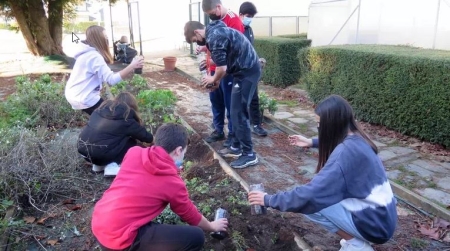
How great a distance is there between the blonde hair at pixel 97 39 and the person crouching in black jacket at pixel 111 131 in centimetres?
89

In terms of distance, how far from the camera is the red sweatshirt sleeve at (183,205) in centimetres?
244

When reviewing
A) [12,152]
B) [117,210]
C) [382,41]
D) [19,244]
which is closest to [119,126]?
[12,152]

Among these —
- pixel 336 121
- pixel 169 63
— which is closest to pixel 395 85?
pixel 336 121

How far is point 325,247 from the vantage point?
296cm

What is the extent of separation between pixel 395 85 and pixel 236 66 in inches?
109

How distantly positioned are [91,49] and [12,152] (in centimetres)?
157

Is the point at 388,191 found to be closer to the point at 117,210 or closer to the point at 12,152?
the point at 117,210

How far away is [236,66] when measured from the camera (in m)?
4.28

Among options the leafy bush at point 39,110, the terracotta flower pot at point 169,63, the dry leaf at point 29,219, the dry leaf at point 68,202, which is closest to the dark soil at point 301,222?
the dry leaf at point 68,202

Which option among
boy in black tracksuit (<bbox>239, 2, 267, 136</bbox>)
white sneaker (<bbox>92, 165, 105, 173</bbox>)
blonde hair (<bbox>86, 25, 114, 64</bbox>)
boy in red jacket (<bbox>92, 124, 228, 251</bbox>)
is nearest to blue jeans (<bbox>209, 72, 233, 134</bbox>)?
boy in black tracksuit (<bbox>239, 2, 267, 136</bbox>)

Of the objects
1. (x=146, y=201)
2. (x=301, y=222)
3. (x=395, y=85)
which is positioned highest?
(x=395, y=85)

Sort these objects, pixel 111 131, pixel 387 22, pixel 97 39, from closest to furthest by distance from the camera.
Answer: pixel 111 131, pixel 97 39, pixel 387 22

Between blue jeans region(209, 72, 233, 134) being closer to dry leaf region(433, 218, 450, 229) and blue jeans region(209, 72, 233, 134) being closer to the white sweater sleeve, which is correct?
the white sweater sleeve

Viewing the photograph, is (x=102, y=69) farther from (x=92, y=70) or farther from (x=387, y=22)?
(x=387, y=22)
